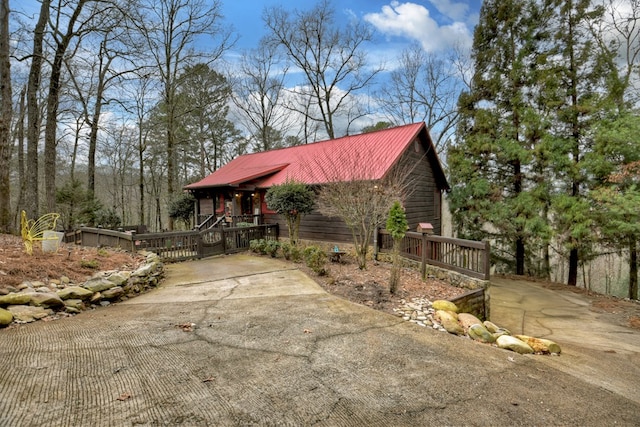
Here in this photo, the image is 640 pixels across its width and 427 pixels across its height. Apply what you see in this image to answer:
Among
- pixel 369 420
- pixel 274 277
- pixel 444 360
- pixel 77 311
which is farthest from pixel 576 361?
pixel 77 311

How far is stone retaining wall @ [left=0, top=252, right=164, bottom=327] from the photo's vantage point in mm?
4047

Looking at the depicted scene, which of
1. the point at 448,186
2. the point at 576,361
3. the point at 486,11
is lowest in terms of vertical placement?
the point at 576,361

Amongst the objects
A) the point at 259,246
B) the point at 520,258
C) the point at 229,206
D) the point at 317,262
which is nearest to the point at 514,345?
the point at 317,262

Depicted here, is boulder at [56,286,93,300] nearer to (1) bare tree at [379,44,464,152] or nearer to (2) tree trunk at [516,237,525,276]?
(2) tree trunk at [516,237,525,276]

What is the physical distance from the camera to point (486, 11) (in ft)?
44.4

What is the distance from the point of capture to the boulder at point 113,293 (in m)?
5.19

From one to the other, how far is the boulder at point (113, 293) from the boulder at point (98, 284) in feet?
0.20

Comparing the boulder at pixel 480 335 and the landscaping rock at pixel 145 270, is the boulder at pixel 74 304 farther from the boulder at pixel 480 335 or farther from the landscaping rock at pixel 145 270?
the boulder at pixel 480 335

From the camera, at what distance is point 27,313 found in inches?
160

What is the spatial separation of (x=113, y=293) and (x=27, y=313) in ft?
4.11

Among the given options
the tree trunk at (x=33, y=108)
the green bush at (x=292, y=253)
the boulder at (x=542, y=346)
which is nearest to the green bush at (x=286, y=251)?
the green bush at (x=292, y=253)

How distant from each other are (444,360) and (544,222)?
10.8m

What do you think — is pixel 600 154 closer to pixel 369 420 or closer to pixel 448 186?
pixel 448 186

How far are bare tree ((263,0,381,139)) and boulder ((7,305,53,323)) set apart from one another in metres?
20.8
